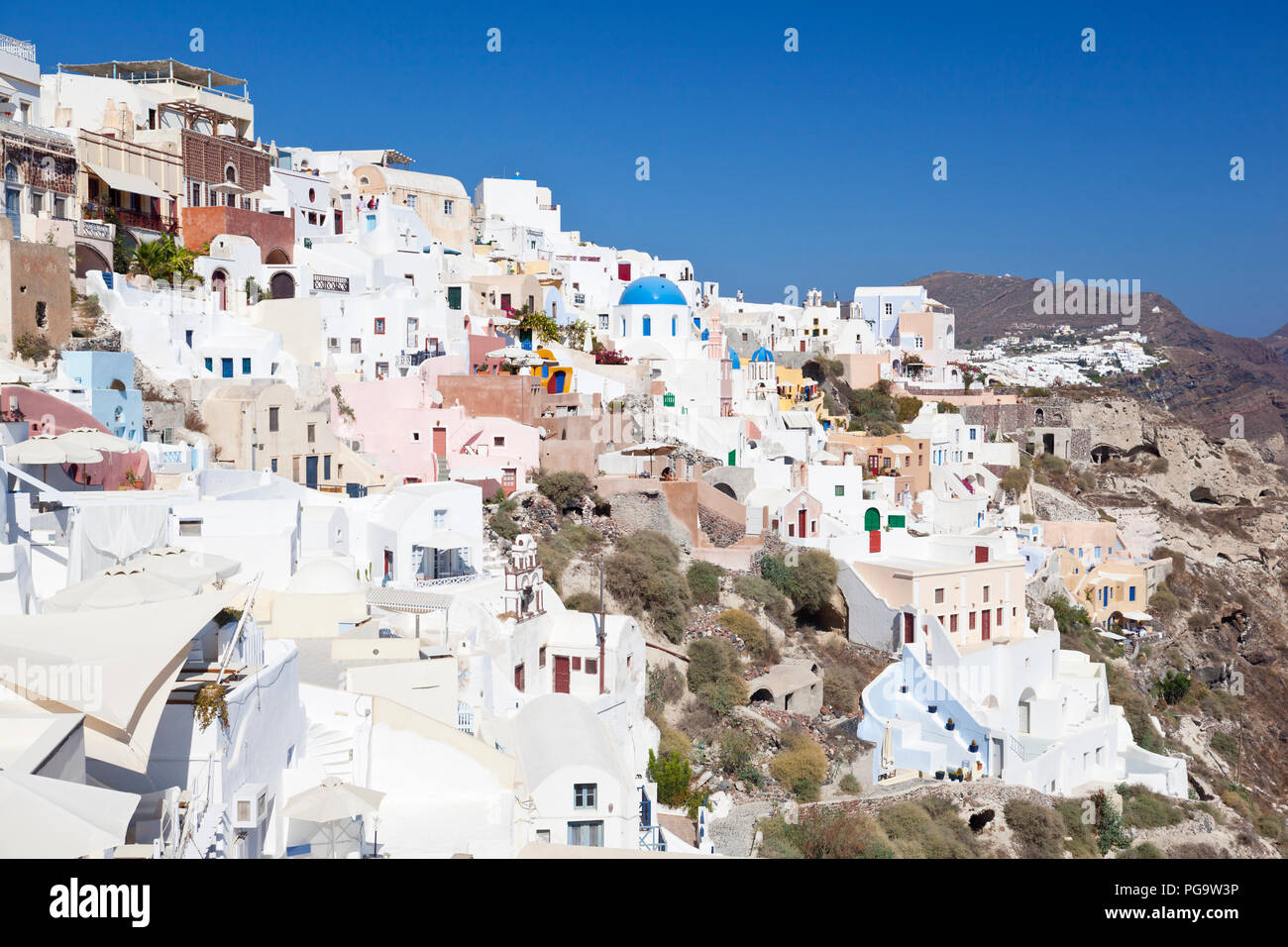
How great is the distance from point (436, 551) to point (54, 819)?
14.2 m

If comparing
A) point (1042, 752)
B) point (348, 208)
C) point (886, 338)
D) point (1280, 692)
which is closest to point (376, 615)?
point (1042, 752)

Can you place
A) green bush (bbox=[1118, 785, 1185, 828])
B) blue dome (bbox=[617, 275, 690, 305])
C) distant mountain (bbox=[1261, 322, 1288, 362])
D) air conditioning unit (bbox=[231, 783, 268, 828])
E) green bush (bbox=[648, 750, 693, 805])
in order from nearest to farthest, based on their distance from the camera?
air conditioning unit (bbox=[231, 783, 268, 828]) < green bush (bbox=[648, 750, 693, 805]) < green bush (bbox=[1118, 785, 1185, 828]) < blue dome (bbox=[617, 275, 690, 305]) < distant mountain (bbox=[1261, 322, 1288, 362])

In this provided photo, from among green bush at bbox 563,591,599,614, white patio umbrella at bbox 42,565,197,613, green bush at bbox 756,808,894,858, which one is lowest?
green bush at bbox 756,808,894,858

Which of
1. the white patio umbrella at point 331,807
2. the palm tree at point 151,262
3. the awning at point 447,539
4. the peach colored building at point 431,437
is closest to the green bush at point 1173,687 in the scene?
the peach colored building at point 431,437

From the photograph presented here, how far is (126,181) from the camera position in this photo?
86.6 ft

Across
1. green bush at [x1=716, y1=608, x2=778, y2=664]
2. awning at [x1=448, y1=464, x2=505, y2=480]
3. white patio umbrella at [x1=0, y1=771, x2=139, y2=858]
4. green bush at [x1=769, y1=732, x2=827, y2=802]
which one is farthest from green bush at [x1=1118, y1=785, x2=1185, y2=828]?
white patio umbrella at [x1=0, y1=771, x2=139, y2=858]

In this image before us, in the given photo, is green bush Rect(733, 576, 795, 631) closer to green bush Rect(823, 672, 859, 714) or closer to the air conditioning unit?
green bush Rect(823, 672, 859, 714)

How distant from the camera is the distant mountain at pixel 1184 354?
250 feet

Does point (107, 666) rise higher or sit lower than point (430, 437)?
lower

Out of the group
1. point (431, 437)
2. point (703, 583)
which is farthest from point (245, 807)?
point (431, 437)

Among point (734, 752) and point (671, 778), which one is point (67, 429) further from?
point (734, 752)

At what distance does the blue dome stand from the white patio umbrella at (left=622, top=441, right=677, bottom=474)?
9.94 metres

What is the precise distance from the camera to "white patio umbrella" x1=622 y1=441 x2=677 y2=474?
27.6 m
